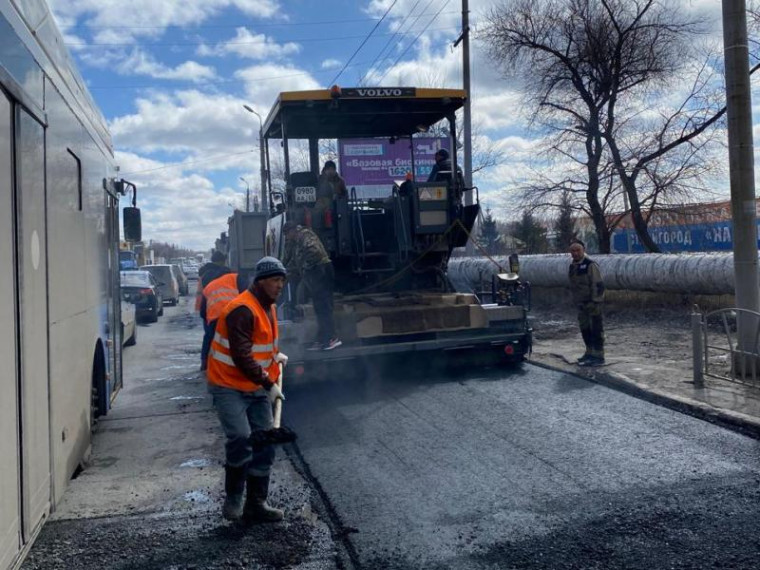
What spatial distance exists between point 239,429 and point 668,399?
4907mm

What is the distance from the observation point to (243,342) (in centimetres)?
476

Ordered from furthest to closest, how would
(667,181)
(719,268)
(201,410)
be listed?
(667,181), (719,268), (201,410)

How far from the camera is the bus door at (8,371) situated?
11.1ft

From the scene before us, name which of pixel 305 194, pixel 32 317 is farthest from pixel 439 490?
pixel 305 194

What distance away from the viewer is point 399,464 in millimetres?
6086

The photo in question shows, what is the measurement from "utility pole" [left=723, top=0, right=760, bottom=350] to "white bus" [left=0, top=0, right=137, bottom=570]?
269 inches

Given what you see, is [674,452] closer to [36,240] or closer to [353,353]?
[353,353]

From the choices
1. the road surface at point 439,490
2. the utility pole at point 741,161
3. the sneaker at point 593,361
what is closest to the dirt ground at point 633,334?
the sneaker at point 593,361

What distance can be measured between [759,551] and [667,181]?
16596 millimetres

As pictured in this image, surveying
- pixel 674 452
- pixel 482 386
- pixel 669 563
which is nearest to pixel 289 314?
pixel 482 386

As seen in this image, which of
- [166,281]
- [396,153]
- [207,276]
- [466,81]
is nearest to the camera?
[207,276]

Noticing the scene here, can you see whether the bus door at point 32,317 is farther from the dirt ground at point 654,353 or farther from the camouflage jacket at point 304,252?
the dirt ground at point 654,353

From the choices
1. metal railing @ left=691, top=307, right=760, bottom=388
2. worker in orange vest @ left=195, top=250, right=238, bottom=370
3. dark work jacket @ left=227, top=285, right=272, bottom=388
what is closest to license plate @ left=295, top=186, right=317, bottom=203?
worker in orange vest @ left=195, top=250, right=238, bottom=370

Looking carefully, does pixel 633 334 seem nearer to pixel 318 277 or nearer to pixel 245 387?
pixel 318 277
